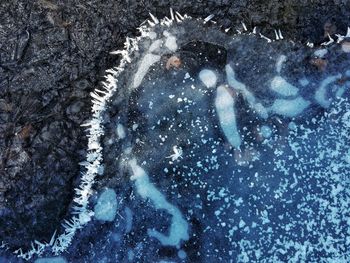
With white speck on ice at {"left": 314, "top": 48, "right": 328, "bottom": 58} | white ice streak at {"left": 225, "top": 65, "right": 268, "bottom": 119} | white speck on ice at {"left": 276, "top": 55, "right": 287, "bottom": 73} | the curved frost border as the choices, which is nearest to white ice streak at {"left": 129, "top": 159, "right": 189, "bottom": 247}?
the curved frost border

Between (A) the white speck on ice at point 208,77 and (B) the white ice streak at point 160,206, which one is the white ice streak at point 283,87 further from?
(B) the white ice streak at point 160,206

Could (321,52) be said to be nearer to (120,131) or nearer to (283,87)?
(283,87)

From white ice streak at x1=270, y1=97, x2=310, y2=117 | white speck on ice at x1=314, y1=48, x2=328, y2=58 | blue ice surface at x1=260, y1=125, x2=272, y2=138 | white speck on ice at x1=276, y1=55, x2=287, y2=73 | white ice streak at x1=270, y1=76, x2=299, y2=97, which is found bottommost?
blue ice surface at x1=260, y1=125, x2=272, y2=138

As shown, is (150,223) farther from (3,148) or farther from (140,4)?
(140,4)

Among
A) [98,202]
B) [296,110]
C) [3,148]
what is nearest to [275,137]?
[296,110]

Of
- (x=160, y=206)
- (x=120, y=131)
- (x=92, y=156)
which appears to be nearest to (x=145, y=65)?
(x=120, y=131)

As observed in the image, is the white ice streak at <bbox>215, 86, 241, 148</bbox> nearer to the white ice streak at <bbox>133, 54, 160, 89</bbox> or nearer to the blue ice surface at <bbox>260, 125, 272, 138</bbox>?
the blue ice surface at <bbox>260, 125, 272, 138</bbox>

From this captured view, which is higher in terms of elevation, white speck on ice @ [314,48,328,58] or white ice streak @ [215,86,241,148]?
white speck on ice @ [314,48,328,58]
